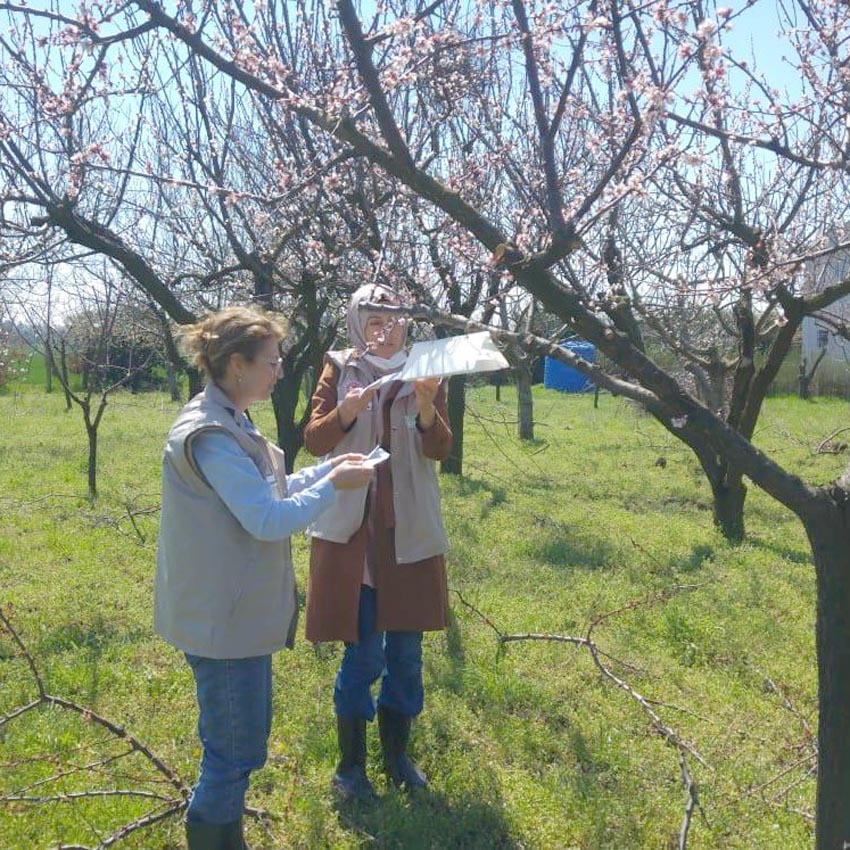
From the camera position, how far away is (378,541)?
2854 millimetres

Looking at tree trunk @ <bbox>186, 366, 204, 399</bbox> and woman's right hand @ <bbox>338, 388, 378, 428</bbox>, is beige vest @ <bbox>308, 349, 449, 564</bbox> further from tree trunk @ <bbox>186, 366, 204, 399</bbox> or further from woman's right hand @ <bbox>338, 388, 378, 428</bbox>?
tree trunk @ <bbox>186, 366, 204, 399</bbox>

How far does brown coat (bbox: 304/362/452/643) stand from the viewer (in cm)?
277

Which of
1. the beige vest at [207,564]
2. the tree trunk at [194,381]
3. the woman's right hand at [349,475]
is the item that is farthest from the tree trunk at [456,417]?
the beige vest at [207,564]

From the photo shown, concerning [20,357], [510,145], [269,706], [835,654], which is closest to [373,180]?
[510,145]

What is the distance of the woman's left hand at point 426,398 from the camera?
2715 mm

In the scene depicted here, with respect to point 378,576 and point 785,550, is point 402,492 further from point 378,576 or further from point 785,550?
point 785,550

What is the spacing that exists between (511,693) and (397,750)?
95 centimetres

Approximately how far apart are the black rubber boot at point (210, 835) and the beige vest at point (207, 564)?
0.47 meters

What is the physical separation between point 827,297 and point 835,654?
3944 millimetres

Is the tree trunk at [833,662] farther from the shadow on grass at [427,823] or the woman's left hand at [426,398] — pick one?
the woman's left hand at [426,398]

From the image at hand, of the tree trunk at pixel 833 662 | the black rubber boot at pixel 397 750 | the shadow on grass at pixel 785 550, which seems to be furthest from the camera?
the shadow on grass at pixel 785 550

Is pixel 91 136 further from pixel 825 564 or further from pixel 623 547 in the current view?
pixel 825 564

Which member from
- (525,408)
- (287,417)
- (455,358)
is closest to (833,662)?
(455,358)

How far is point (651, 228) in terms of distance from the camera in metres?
7.32
